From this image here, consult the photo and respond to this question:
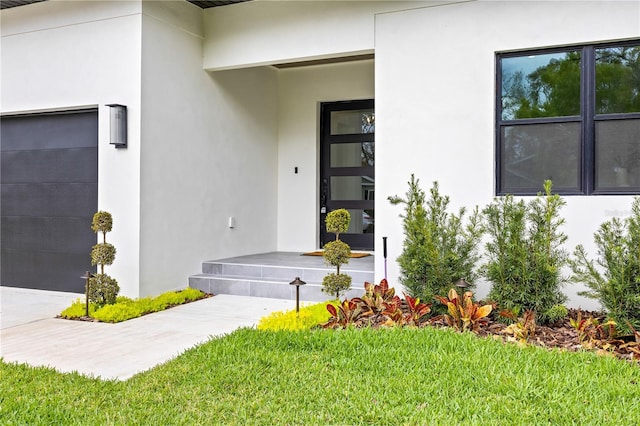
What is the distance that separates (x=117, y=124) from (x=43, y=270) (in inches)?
98.2

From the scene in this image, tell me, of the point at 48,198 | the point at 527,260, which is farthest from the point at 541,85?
the point at 48,198

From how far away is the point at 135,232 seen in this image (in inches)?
246

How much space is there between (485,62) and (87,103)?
4948mm

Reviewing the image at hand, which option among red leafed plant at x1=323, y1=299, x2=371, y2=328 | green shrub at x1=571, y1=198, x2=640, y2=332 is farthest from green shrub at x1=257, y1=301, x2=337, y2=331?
green shrub at x1=571, y1=198, x2=640, y2=332

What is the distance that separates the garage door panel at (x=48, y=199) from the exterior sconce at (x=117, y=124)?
0.85 metres

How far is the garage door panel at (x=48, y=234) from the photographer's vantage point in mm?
6812

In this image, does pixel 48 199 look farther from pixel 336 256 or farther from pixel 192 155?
pixel 336 256

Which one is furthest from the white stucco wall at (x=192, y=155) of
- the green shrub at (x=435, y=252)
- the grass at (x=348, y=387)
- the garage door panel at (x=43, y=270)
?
the green shrub at (x=435, y=252)

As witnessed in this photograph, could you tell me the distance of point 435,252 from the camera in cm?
498

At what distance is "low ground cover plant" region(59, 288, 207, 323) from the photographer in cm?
549

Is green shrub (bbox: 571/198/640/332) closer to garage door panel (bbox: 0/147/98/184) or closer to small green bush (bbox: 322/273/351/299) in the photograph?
small green bush (bbox: 322/273/351/299)

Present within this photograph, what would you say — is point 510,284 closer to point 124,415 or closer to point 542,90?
point 542,90

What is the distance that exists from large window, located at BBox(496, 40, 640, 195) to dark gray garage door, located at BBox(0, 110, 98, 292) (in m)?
5.14

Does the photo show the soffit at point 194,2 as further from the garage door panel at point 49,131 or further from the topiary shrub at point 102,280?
the topiary shrub at point 102,280
